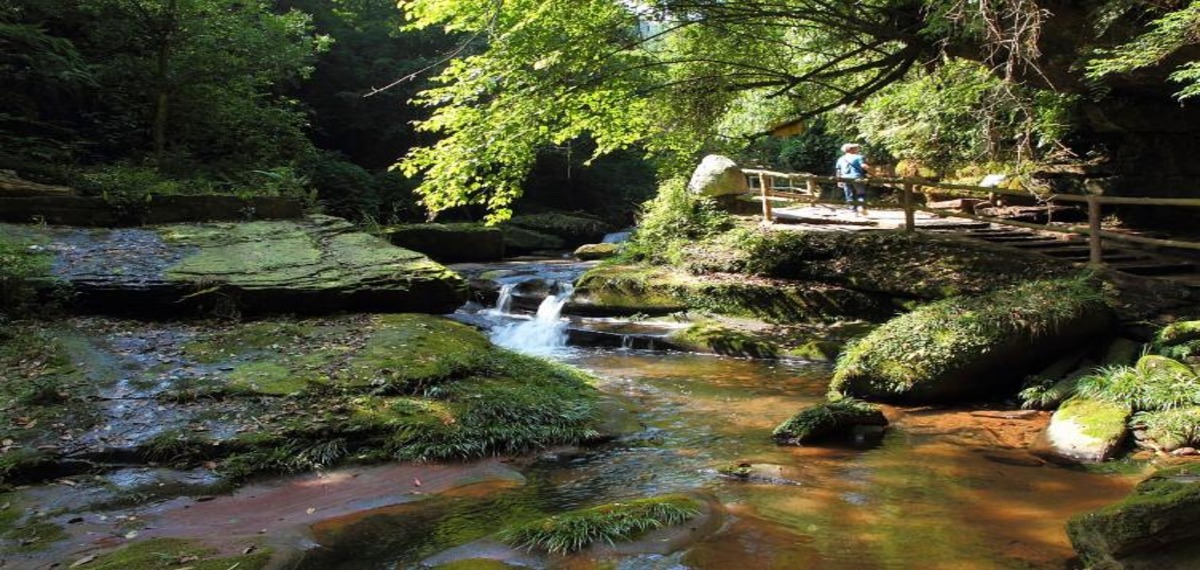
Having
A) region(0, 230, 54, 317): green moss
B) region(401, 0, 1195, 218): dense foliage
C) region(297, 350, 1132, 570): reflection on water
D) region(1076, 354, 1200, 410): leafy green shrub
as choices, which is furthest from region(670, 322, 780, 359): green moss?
region(0, 230, 54, 317): green moss

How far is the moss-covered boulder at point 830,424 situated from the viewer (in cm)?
675

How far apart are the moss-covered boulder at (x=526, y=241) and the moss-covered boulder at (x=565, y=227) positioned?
35 cm

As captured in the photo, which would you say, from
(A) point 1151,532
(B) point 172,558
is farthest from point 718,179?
(B) point 172,558

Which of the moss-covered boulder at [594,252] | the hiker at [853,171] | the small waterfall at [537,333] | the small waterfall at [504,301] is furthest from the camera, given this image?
the moss-covered boulder at [594,252]

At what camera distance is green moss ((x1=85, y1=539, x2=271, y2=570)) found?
12.7ft

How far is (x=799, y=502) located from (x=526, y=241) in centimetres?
1858

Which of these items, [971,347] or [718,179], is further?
[718,179]

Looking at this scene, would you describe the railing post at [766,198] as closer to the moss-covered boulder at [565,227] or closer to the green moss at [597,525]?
the moss-covered boulder at [565,227]

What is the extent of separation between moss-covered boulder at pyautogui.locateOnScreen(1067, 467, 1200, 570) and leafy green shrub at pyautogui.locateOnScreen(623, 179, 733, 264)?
1103 cm

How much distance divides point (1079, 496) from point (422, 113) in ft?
81.8

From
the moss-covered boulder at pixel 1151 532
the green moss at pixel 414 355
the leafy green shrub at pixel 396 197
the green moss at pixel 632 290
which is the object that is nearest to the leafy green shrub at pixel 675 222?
the green moss at pixel 632 290

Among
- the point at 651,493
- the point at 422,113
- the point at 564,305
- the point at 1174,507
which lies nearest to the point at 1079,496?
the point at 1174,507

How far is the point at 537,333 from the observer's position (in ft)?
41.7

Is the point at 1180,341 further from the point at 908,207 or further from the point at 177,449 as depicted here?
the point at 177,449
